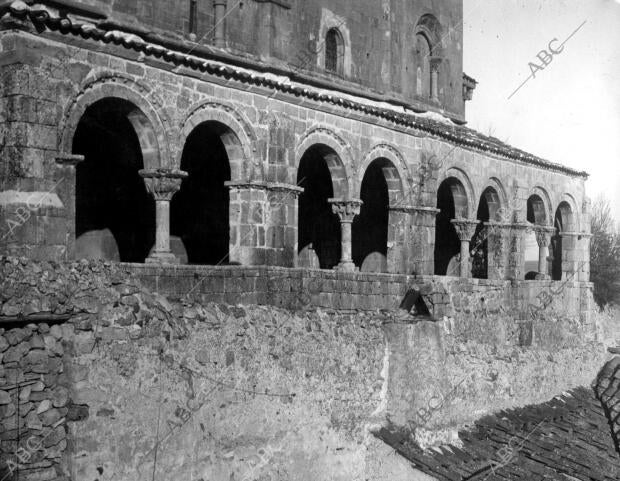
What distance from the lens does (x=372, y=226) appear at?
66.2ft

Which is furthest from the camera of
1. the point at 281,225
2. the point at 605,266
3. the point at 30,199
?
the point at 605,266

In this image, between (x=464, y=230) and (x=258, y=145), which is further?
(x=464, y=230)

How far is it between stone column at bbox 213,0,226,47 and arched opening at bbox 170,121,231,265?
204 cm

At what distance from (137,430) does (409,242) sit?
9.76 meters

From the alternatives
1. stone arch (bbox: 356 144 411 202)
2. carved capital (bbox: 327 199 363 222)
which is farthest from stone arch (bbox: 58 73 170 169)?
stone arch (bbox: 356 144 411 202)

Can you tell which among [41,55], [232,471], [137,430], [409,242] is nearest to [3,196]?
[41,55]

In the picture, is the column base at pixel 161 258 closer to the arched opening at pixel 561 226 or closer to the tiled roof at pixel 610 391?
the tiled roof at pixel 610 391

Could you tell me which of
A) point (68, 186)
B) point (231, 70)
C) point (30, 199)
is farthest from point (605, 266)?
point (30, 199)

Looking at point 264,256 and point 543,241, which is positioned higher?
point 543,241

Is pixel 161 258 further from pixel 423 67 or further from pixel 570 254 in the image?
pixel 570 254

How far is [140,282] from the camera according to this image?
427 inches

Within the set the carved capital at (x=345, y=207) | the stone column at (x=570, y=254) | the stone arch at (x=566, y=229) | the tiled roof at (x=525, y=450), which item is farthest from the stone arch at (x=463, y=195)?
the tiled roof at (x=525, y=450)

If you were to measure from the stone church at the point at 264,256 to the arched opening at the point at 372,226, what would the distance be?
0.12ft

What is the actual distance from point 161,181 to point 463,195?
9411 millimetres
